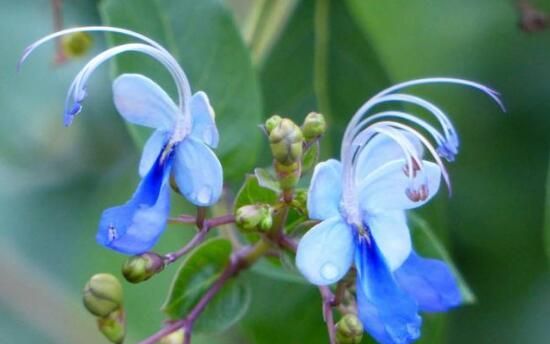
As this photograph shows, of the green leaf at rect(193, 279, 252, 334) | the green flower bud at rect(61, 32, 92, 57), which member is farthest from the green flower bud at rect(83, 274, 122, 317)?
the green flower bud at rect(61, 32, 92, 57)

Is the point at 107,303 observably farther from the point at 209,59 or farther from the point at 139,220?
Result: the point at 209,59

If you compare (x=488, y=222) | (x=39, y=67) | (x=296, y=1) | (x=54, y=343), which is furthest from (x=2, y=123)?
(x=488, y=222)

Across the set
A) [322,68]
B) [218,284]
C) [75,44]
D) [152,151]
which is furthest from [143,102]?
[322,68]

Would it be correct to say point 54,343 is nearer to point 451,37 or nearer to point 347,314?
point 451,37

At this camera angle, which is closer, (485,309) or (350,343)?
(350,343)

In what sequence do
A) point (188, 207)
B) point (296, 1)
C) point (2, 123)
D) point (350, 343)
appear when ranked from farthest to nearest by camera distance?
point (2, 123) < point (188, 207) < point (296, 1) < point (350, 343)

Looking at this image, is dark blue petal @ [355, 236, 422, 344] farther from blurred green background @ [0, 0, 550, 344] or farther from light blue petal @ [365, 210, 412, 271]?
blurred green background @ [0, 0, 550, 344]

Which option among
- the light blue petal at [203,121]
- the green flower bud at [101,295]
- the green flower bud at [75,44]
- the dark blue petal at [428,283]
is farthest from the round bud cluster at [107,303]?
the green flower bud at [75,44]
